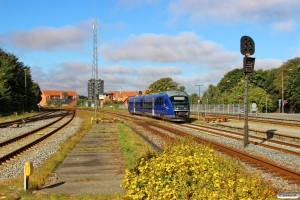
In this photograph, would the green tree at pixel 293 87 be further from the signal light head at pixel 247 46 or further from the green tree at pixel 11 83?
the signal light head at pixel 247 46

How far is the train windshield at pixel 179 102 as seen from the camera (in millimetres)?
35562

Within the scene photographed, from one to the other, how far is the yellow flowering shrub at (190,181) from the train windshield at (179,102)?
29936mm

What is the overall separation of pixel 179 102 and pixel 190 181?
30.6m

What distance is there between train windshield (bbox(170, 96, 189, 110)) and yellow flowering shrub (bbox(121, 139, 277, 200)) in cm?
2994

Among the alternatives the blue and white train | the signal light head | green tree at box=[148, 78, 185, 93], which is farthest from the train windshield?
green tree at box=[148, 78, 185, 93]

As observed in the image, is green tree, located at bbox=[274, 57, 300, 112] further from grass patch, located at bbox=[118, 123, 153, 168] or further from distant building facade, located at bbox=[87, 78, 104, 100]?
grass patch, located at bbox=[118, 123, 153, 168]

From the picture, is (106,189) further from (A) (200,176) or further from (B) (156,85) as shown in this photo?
(B) (156,85)

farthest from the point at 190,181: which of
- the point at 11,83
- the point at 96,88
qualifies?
the point at 11,83

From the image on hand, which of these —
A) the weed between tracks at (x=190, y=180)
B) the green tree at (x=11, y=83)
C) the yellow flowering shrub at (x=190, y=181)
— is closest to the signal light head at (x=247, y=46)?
the weed between tracks at (x=190, y=180)

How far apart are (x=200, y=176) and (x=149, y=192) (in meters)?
0.76

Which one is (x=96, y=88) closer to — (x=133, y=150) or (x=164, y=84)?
(x=133, y=150)

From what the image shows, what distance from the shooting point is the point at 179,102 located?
35.8m

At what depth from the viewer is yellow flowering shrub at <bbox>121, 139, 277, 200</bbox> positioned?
4.99m

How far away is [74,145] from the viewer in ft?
58.9
